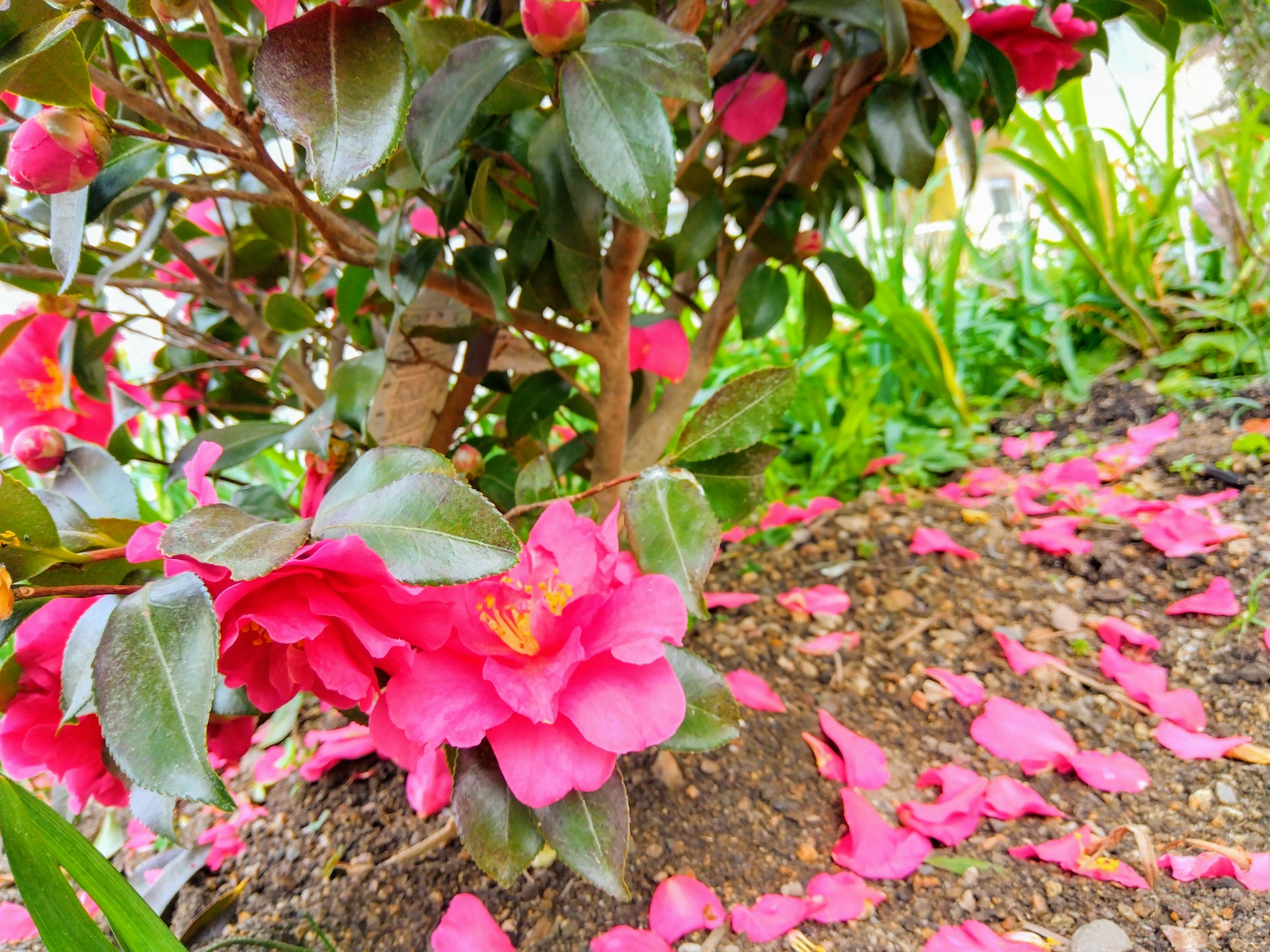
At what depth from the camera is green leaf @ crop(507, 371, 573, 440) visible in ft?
2.85

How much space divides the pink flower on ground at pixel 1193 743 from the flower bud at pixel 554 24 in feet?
2.66

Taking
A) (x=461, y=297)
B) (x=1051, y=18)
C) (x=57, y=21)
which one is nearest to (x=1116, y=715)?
(x=1051, y=18)

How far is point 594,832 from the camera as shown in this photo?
0.49m

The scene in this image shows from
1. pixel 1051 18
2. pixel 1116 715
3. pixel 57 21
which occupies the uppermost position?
pixel 57 21

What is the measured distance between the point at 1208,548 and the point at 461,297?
98 cm

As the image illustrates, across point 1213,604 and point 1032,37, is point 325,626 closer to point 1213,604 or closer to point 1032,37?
point 1032,37

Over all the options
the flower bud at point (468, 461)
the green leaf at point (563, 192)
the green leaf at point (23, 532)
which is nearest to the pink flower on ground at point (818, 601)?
the flower bud at point (468, 461)

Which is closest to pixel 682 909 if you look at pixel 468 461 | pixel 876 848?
pixel 876 848

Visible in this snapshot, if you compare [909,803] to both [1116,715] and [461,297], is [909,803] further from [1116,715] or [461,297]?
[461,297]

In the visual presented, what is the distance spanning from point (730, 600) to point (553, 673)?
62 cm

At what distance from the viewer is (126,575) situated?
1.65ft

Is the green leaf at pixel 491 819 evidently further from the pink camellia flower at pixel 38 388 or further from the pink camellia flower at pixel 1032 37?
the pink camellia flower at pixel 1032 37

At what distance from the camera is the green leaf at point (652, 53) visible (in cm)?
45

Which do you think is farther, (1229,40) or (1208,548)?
(1229,40)
